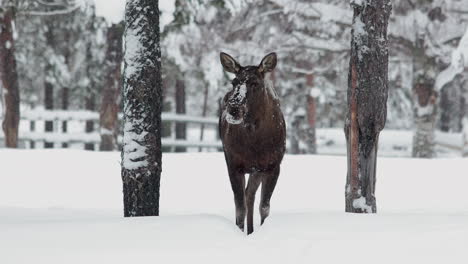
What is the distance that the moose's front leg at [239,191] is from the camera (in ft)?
23.1

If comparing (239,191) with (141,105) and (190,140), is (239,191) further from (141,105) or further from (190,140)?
(190,140)

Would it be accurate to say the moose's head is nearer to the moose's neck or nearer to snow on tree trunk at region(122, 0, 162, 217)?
the moose's neck

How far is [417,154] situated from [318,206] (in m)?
8.82

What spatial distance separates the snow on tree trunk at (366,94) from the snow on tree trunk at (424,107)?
12.0 metres

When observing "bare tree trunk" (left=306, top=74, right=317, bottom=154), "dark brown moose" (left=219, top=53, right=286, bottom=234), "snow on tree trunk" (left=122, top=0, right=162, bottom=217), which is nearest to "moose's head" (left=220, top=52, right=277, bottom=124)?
"dark brown moose" (left=219, top=53, right=286, bottom=234)

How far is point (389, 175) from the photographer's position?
14.6 m

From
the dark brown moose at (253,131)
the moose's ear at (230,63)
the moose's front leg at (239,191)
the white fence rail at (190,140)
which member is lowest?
the white fence rail at (190,140)

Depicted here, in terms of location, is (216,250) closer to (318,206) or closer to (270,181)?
(270,181)

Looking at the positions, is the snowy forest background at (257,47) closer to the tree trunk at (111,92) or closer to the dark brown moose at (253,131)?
the tree trunk at (111,92)

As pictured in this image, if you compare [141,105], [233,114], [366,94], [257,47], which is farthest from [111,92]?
[233,114]

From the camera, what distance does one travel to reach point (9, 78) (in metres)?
19.1

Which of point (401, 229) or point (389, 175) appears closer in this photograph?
point (401, 229)

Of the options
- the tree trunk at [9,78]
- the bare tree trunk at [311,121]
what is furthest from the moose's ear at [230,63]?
the bare tree trunk at [311,121]

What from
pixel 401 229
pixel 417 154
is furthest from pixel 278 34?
pixel 401 229
